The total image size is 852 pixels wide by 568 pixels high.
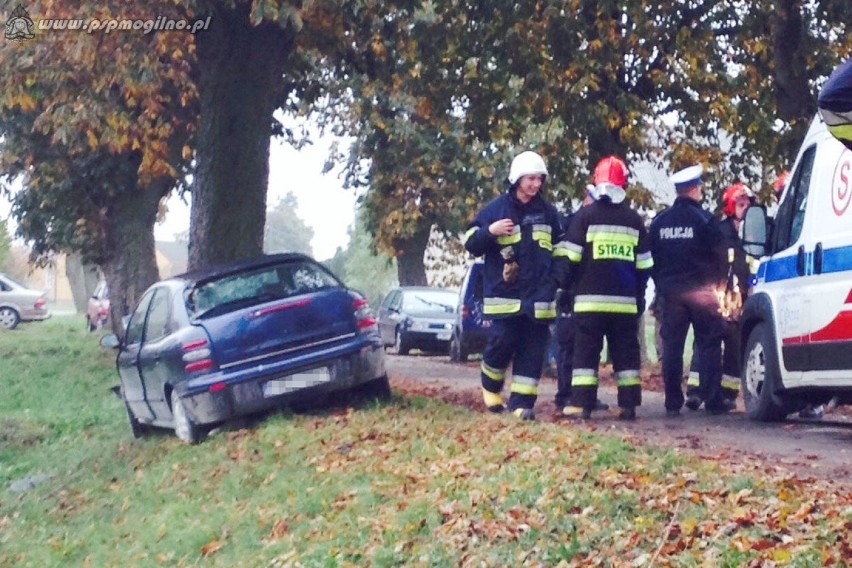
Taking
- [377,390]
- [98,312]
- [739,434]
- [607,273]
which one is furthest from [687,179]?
[98,312]

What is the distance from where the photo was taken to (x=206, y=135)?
17.3 m

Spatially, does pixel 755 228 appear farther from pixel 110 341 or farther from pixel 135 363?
pixel 110 341

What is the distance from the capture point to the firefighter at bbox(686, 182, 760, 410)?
13.1 m

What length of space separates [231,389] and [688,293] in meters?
3.82

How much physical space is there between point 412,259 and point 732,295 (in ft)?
82.4

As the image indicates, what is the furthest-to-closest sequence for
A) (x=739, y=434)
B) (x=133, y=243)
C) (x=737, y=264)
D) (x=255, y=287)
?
(x=133, y=243) → (x=737, y=264) → (x=255, y=287) → (x=739, y=434)

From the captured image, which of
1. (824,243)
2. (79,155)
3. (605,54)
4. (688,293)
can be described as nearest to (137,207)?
(79,155)

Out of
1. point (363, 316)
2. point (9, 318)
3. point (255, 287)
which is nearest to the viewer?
point (363, 316)

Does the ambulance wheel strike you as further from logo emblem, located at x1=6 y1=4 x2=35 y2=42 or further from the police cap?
logo emblem, located at x1=6 y1=4 x2=35 y2=42

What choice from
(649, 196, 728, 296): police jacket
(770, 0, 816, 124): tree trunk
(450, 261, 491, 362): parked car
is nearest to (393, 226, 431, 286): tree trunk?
(450, 261, 491, 362): parked car

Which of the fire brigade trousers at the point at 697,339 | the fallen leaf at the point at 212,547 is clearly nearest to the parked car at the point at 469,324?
the fire brigade trousers at the point at 697,339

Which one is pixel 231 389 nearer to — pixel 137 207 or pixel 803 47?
pixel 803 47

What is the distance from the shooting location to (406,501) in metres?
8.89

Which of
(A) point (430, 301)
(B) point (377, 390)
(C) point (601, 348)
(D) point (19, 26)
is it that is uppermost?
(D) point (19, 26)
